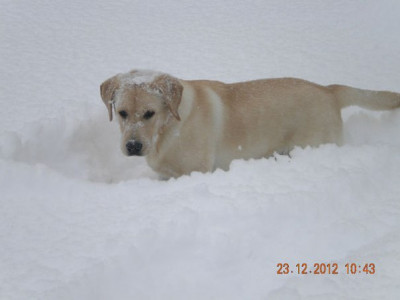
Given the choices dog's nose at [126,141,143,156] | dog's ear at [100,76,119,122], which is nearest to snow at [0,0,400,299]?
dog's nose at [126,141,143,156]

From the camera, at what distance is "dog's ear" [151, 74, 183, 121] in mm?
2686

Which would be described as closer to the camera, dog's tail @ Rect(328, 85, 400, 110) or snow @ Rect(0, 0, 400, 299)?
snow @ Rect(0, 0, 400, 299)

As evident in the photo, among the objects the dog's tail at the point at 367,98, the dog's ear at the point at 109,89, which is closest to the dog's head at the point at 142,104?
the dog's ear at the point at 109,89

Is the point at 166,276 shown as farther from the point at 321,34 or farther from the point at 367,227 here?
the point at 321,34

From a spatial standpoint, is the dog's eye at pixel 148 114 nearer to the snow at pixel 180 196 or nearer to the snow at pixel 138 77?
the snow at pixel 138 77

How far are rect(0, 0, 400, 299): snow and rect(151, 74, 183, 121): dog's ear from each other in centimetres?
58

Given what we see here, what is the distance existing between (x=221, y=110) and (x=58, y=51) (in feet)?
7.42

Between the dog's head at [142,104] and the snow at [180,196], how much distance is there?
1.07 ft

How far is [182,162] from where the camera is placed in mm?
2938

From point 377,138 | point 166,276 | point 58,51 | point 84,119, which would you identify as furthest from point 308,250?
point 58,51

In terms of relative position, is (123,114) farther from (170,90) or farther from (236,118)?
(236,118)

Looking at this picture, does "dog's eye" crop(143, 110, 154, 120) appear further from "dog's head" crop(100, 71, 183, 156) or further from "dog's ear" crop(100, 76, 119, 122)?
"dog's ear" crop(100, 76, 119, 122)

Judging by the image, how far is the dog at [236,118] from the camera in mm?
2854

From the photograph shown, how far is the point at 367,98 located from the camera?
3178 millimetres
